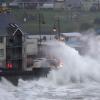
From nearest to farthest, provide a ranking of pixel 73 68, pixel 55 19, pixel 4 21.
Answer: pixel 73 68 < pixel 4 21 < pixel 55 19

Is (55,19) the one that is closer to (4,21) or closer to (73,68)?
(4,21)

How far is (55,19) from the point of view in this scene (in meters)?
35.5

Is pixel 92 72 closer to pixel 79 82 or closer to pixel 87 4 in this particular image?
pixel 79 82

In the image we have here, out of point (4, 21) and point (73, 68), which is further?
point (4, 21)

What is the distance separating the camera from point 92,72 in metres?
20.6

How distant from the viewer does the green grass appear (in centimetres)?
3268

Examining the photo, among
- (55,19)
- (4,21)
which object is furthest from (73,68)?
(55,19)

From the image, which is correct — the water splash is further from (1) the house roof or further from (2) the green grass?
(2) the green grass

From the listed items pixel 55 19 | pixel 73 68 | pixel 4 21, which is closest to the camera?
pixel 73 68

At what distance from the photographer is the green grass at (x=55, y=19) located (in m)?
32.7

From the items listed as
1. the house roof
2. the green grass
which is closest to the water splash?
the house roof

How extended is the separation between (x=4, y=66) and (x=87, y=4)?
22.7 metres

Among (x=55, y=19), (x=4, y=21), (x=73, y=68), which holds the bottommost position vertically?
(x=73, y=68)

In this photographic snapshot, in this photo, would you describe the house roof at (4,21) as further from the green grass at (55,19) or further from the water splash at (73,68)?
the green grass at (55,19)
